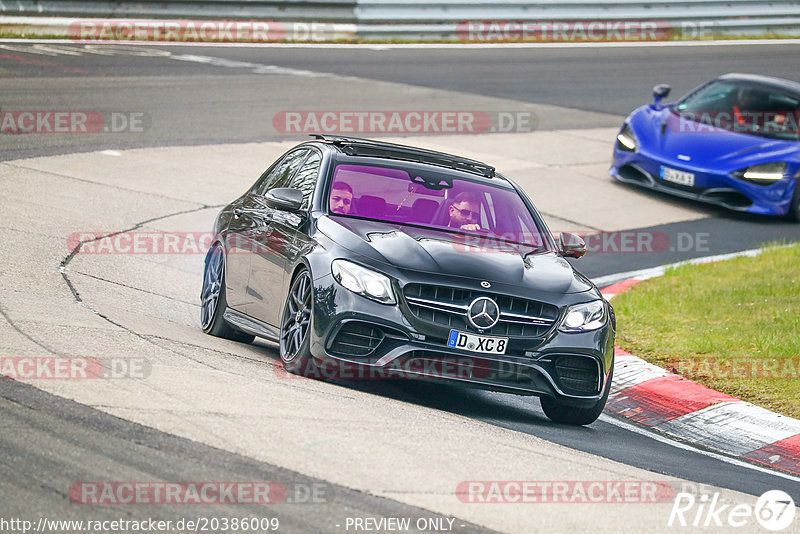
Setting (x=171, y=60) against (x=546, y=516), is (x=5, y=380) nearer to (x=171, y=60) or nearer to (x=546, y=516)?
(x=546, y=516)

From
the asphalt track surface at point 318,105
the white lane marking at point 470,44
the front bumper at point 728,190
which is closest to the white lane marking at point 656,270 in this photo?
the asphalt track surface at point 318,105

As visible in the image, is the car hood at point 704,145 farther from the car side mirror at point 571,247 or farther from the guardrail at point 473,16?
the guardrail at point 473,16

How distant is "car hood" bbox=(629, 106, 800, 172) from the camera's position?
1568cm

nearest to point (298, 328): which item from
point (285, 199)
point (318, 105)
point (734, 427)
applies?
point (285, 199)

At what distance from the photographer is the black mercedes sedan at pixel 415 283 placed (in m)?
7.12

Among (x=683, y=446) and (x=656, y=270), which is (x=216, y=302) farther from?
(x=656, y=270)

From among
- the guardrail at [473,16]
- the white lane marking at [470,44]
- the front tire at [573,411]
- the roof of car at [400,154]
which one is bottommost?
the front tire at [573,411]

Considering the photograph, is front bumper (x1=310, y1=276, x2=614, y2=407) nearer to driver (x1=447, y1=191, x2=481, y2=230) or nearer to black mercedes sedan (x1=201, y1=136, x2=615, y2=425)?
black mercedes sedan (x1=201, y1=136, x2=615, y2=425)

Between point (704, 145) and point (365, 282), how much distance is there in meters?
9.84

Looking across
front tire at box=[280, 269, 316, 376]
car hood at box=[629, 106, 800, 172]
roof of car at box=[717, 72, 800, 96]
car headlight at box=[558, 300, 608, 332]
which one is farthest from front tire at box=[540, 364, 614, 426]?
roof of car at box=[717, 72, 800, 96]

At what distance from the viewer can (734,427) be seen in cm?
802

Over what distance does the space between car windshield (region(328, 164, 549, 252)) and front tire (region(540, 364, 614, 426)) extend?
108 centimetres

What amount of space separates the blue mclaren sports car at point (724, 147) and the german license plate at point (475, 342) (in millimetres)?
9195

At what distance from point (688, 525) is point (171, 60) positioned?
18.0 m
